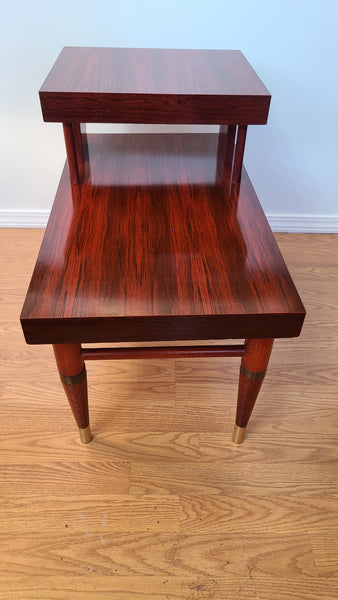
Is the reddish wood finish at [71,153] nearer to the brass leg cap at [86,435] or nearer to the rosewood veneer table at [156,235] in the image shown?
the rosewood veneer table at [156,235]

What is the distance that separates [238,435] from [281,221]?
91 cm

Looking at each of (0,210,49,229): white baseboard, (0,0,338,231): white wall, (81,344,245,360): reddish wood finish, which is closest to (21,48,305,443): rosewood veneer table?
(81,344,245,360): reddish wood finish

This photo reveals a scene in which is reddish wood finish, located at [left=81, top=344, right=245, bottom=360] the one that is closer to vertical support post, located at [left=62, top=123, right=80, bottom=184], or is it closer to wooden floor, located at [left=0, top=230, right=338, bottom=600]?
wooden floor, located at [left=0, top=230, right=338, bottom=600]

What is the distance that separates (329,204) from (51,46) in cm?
103

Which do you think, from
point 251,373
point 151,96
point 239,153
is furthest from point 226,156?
point 251,373

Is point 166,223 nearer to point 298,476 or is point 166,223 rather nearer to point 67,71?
point 67,71

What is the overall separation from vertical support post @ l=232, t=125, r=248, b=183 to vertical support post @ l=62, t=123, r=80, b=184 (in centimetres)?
34

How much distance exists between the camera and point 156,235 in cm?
81

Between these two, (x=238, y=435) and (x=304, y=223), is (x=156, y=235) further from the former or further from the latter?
(x=304, y=223)

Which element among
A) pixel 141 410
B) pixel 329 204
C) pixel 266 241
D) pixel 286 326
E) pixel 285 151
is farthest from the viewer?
pixel 329 204

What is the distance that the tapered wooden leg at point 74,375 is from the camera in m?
0.77

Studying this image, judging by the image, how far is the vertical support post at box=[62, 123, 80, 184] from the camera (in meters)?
0.88

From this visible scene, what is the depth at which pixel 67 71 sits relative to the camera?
911 millimetres

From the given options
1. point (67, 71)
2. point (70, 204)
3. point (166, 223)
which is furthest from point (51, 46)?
Result: point (166, 223)
